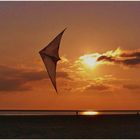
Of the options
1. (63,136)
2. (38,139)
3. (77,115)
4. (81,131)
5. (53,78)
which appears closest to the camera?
(53,78)

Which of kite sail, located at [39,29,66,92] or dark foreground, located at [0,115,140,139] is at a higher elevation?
kite sail, located at [39,29,66,92]

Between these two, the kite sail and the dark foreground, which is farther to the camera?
the dark foreground

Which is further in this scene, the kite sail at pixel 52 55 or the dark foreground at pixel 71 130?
the dark foreground at pixel 71 130

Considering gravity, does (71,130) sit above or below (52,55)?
below

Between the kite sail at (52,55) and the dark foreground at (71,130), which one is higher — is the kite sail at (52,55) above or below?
above

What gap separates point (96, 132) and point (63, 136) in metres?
4.60

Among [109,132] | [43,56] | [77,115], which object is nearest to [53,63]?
[43,56]

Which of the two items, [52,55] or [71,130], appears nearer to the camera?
[52,55]

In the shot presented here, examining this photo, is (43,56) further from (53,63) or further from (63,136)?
(63,136)

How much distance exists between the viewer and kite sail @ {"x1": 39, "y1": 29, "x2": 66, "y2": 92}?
4262 cm

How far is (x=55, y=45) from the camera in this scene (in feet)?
144

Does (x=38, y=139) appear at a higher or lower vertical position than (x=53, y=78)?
lower

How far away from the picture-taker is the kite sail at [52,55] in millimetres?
42625

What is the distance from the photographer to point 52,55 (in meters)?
42.7
